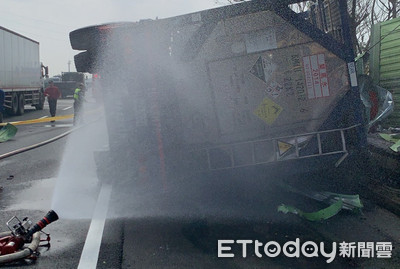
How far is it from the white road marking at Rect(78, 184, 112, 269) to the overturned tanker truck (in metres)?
0.64

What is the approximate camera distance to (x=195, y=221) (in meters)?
5.43

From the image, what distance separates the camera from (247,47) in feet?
19.1

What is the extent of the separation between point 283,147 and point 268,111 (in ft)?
1.51

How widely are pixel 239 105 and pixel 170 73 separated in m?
0.89

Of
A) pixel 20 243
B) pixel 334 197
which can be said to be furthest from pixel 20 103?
pixel 334 197

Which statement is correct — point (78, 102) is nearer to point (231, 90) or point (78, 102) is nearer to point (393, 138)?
point (393, 138)

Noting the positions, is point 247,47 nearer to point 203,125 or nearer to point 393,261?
point 203,125

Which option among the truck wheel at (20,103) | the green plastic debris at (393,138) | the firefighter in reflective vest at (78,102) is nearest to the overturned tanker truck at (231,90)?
the green plastic debris at (393,138)

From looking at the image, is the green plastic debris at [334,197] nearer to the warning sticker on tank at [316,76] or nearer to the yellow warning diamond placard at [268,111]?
the yellow warning diamond placard at [268,111]

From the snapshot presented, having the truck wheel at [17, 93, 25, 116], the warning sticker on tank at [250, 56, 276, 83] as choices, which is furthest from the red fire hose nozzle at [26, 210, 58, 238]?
the truck wheel at [17, 93, 25, 116]

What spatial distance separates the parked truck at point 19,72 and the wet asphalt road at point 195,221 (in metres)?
16.9

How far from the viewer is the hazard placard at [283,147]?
5863 millimetres

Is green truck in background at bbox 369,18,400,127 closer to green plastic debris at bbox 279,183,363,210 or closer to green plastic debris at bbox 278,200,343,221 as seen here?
green plastic debris at bbox 279,183,363,210

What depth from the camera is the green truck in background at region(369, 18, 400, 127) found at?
30.4ft
